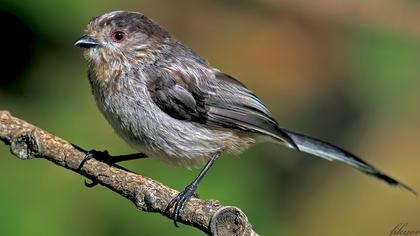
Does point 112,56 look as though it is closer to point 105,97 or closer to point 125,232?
point 105,97

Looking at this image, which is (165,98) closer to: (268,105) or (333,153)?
(333,153)

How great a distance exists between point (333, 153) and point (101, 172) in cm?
165

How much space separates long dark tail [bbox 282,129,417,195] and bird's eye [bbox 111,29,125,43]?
1169 mm

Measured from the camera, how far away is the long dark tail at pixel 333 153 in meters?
4.82

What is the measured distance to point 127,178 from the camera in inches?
146

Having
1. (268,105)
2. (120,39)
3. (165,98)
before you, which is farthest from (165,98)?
(268,105)

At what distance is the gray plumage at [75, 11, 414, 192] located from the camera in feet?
14.1

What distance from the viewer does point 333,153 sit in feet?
15.8

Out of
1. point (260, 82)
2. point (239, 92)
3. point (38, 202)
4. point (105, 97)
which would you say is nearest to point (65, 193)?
point (38, 202)

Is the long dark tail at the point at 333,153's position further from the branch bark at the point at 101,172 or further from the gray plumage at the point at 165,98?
the branch bark at the point at 101,172

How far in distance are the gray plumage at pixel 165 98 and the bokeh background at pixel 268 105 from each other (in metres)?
0.64

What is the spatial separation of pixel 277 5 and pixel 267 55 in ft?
1.65

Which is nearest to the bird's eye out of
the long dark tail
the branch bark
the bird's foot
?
the branch bark

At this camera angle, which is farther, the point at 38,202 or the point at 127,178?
the point at 38,202
